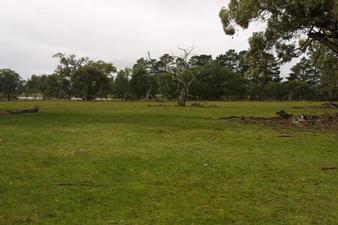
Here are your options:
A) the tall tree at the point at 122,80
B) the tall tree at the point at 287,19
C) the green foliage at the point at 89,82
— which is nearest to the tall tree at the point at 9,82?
the green foliage at the point at 89,82

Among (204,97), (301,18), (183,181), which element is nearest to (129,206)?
(183,181)

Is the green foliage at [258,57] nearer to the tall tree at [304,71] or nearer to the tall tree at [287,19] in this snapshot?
the tall tree at [287,19]

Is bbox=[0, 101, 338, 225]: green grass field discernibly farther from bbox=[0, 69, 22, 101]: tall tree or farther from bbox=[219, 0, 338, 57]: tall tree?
A: bbox=[0, 69, 22, 101]: tall tree

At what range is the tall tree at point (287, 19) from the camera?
1691cm

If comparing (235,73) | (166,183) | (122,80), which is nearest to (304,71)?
(235,73)

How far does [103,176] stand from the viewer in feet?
19.4

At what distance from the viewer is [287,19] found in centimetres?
1880

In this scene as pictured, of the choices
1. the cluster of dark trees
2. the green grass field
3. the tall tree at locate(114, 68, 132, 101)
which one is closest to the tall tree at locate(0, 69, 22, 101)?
the cluster of dark trees

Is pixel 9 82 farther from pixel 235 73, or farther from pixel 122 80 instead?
pixel 235 73

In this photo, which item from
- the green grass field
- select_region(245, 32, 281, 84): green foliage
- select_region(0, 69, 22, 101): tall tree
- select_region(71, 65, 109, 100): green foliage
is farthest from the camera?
select_region(0, 69, 22, 101): tall tree

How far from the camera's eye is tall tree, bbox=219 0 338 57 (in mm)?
16908

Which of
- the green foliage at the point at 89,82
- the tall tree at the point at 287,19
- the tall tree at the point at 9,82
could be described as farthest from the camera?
the tall tree at the point at 9,82

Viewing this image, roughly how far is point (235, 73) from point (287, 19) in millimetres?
64343

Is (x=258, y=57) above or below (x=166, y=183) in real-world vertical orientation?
above
